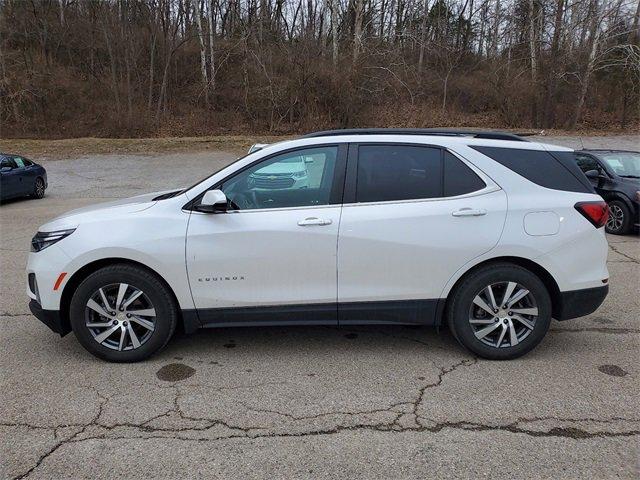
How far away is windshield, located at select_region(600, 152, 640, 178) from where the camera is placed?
9.61 meters

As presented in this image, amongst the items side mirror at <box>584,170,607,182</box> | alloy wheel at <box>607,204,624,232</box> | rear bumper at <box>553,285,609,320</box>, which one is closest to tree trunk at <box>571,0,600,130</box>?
side mirror at <box>584,170,607,182</box>

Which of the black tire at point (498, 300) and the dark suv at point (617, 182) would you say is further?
the dark suv at point (617, 182)

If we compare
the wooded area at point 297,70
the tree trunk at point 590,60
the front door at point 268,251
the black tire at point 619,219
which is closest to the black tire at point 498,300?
the front door at point 268,251

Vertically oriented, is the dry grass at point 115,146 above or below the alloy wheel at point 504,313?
above

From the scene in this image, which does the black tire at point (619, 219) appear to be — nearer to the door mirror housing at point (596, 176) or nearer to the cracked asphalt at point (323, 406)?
the door mirror housing at point (596, 176)

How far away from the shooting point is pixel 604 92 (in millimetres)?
30047

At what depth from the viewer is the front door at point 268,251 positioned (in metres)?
3.79

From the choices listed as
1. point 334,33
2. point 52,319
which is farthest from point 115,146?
point 52,319

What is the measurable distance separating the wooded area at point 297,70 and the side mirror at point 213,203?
2554 centimetres

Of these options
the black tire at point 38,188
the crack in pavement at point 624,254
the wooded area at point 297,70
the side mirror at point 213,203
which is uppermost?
the wooded area at point 297,70

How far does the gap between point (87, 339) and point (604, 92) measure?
3339cm

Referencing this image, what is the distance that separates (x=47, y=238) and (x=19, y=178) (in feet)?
38.1

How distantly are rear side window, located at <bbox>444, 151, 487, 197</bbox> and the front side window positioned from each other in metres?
0.88

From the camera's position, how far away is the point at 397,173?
3.97 metres
